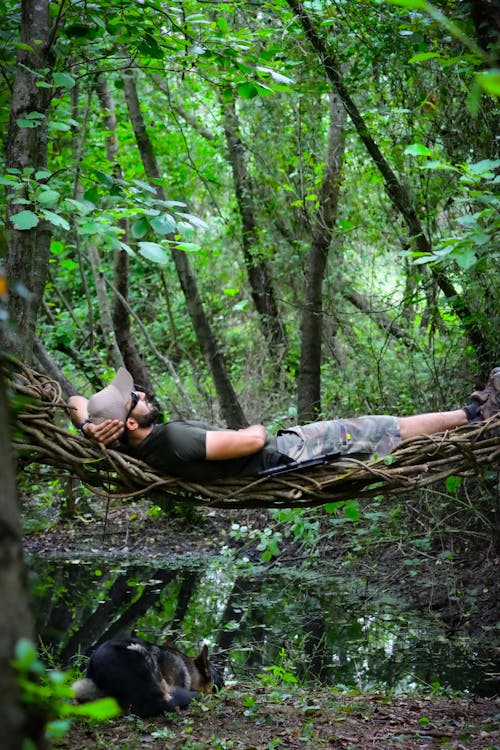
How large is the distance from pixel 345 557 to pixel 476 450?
9.99 feet

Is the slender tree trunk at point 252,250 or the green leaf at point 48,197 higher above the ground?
the green leaf at point 48,197

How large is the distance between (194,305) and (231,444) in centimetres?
434

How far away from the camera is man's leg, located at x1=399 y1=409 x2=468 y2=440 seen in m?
3.71

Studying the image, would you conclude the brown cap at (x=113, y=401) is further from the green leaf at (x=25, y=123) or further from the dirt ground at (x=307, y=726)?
the dirt ground at (x=307, y=726)

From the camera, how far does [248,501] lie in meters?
3.18

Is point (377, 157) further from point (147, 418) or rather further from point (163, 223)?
point (147, 418)

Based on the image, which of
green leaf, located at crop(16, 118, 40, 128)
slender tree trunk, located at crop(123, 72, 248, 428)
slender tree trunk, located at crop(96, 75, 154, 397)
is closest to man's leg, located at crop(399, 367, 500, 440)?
green leaf, located at crop(16, 118, 40, 128)

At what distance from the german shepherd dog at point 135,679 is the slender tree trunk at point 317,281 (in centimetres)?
344

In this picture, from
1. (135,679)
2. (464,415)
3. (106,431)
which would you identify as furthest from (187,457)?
(464,415)

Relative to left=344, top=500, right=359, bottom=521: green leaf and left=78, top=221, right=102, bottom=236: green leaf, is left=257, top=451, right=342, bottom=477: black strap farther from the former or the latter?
left=78, top=221, right=102, bottom=236: green leaf

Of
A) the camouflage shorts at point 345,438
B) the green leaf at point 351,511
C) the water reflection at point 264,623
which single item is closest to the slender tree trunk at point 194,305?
the water reflection at point 264,623

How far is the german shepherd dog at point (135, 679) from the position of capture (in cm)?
324

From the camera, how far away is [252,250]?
8.11 metres

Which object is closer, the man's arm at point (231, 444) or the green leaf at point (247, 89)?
the man's arm at point (231, 444)
